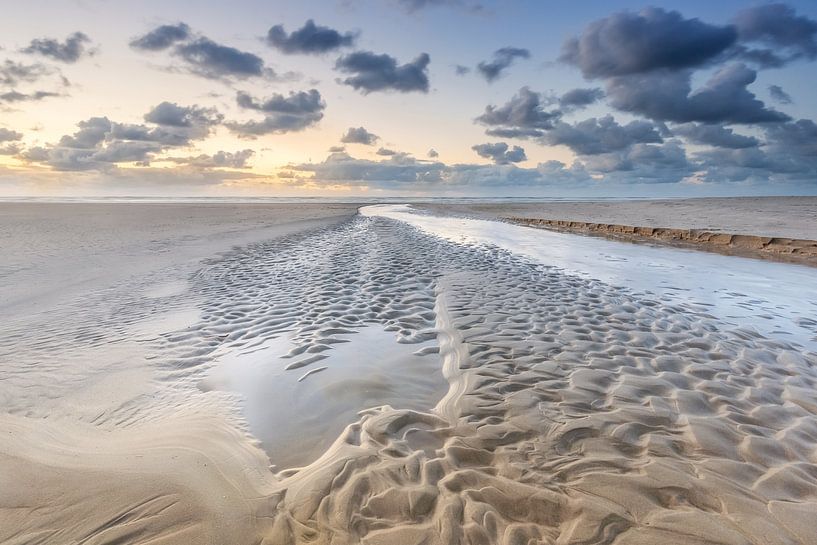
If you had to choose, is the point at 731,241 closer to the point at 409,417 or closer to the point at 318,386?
the point at 409,417

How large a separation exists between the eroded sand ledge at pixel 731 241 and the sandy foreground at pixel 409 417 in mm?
8466

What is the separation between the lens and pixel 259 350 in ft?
20.2

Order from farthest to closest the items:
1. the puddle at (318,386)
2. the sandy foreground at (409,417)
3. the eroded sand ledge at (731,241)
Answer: the eroded sand ledge at (731,241) < the puddle at (318,386) < the sandy foreground at (409,417)

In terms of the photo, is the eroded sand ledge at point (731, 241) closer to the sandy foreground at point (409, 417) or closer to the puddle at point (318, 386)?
the sandy foreground at point (409, 417)

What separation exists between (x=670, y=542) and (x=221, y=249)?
17.9m

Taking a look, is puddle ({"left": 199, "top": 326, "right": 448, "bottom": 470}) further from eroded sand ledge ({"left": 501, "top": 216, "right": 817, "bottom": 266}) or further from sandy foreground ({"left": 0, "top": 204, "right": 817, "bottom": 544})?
eroded sand ledge ({"left": 501, "top": 216, "right": 817, "bottom": 266})

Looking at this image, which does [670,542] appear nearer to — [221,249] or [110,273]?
[110,273]

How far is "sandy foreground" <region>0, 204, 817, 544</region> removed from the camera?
111 inches

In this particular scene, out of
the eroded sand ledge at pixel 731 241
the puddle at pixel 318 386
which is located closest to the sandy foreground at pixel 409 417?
the puddle at pixel 318 386

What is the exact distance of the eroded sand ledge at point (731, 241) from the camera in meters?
15.4

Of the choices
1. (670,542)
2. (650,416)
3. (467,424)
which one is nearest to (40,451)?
(467,424)

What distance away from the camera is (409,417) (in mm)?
4176

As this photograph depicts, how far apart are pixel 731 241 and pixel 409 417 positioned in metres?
21.2

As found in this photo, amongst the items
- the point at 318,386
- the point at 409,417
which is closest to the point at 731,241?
the point at 409,417
